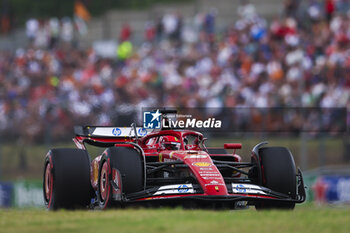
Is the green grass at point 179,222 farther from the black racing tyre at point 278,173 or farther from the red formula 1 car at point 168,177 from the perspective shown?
the black racing tyre at point 278,173

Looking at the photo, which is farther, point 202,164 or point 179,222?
point 202,164

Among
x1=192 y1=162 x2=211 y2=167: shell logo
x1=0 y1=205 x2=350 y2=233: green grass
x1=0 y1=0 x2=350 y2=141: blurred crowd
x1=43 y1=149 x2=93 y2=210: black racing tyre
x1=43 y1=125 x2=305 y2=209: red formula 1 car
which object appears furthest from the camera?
x1=0 y1=0 x2=350 y2=141: blurred crowd

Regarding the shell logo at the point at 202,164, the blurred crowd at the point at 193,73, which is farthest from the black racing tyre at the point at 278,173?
the blurred crowd at the point at 193,73

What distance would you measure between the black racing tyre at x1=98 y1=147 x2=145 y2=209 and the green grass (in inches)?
31.7

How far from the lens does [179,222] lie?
766 centimetres

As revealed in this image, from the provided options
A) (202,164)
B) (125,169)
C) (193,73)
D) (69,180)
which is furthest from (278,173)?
(193,73)

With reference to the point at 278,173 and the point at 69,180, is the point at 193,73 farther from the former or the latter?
the point at 69,180

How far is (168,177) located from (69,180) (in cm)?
129

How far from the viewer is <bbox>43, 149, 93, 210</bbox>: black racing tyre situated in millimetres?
10438

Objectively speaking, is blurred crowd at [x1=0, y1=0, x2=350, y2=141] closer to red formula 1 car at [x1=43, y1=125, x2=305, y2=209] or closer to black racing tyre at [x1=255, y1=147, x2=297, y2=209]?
red formula 1 car at [x1=43, y1=125, x2=305, y2=209]

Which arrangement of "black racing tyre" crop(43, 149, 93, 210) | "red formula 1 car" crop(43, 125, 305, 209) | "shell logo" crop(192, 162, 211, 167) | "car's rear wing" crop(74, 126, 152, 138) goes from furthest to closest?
"car's rear wing" crop(74, 126, 152, 138), "black racing tyre" crop(43, 149, 93, 210), "shell logo" crop(192, 162, 211, 167), "red formula 1 car" crop(43, 125, 305, 209)

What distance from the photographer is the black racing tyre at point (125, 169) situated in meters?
9.64

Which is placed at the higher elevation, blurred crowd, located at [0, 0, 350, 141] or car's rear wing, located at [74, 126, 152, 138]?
blurred crowd, located at [0, 0, 350, 141]

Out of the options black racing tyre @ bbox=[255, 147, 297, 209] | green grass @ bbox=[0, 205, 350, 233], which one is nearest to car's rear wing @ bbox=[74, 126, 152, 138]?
black racing tyre @ bbox=[255, 147, 297, 209]
